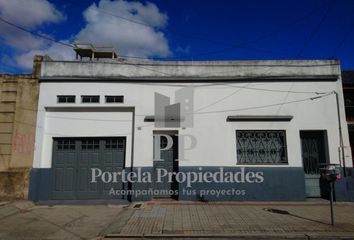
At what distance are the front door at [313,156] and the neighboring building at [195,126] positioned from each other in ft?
0.13

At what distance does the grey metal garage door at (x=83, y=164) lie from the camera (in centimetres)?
977

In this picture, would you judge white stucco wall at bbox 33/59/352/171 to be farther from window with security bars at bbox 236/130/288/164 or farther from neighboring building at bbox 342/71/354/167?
neighboring building at bbox 342/71/354/167

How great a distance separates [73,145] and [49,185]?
Answer: 167 centimetres

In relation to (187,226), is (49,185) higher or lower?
higher

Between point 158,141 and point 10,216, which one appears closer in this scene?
point 10,216

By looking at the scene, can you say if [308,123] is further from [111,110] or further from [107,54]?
[107,54]

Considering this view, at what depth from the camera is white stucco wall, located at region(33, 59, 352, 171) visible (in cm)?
977

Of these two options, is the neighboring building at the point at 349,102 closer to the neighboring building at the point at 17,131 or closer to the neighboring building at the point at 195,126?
the neighboring building at the point at 195,126

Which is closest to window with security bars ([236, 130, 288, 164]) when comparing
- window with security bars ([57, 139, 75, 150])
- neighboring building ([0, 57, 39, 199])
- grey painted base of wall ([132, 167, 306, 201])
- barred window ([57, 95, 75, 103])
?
grey painted base of wall ([132, 167, 306, 201])

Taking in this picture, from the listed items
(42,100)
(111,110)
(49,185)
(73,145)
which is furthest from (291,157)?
(42,100)

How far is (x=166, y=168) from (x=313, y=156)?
18.8 ft

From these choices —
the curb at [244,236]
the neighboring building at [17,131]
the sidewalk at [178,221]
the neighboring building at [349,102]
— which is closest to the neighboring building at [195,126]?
the neighboring building at [17,131]

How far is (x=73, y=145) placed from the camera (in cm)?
1007

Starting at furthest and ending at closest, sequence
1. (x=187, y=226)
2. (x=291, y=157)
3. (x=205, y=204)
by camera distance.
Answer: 1. (x=291, y=157)
2. (x=205, y=204)
3. (x=187, y=226)
